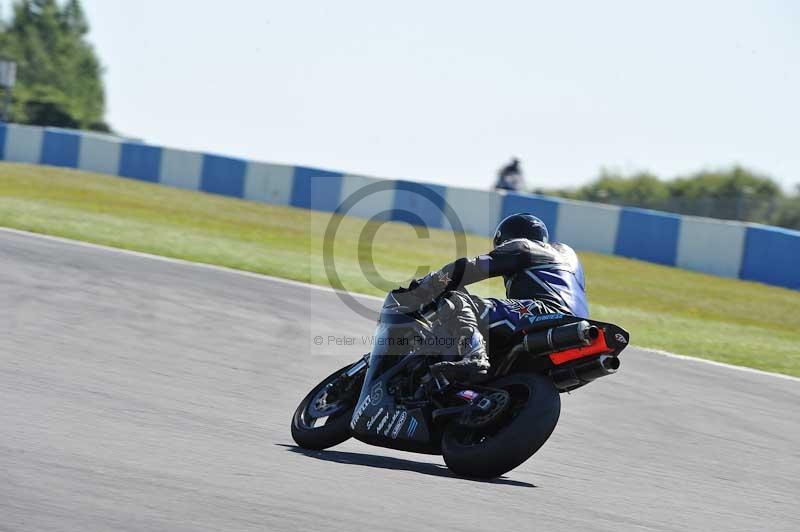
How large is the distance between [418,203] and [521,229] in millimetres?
20593

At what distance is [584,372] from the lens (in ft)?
18.5

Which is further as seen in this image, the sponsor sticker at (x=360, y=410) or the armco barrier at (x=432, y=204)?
the armco barrier at (x=432, y=204)

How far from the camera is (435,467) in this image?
6016mm

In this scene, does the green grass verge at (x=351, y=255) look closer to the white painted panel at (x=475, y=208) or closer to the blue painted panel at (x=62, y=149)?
the white painted panel at (x=475, y=208)

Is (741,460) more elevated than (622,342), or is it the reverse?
(622,342)

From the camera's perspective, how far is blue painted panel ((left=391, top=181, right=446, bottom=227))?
2631cm

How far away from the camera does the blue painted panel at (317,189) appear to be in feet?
90.0

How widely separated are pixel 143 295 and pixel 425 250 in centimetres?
1155

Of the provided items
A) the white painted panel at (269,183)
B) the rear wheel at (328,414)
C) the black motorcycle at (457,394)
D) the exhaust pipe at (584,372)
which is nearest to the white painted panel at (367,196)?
the white painted panel at (269,183)

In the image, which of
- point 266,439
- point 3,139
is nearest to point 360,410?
point 266,439

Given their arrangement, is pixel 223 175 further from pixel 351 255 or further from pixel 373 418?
pixel 373 418

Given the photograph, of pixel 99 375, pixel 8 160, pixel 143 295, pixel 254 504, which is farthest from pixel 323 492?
pixel 8 160

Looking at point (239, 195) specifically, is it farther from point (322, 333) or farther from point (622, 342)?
point (622, 342)

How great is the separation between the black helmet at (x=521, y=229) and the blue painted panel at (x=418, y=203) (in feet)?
65.0
